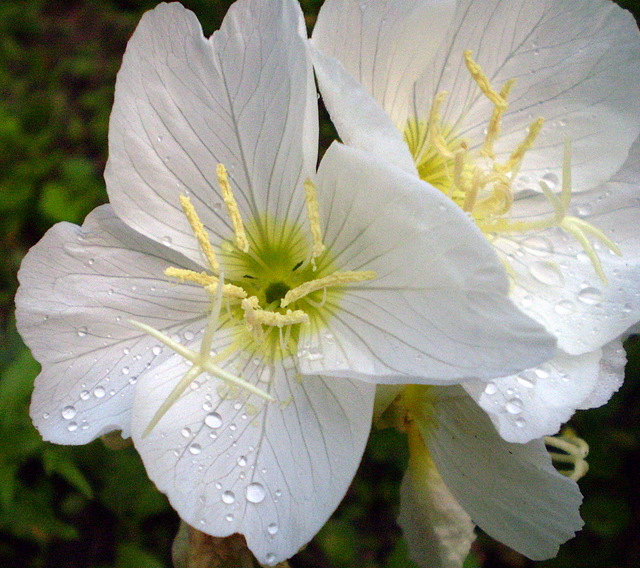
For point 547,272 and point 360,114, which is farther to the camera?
point 547,272

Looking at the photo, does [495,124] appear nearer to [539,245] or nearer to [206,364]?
[539,245]

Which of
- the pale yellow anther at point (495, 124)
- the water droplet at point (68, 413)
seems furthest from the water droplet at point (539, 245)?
the water droplet at point (68, 413)

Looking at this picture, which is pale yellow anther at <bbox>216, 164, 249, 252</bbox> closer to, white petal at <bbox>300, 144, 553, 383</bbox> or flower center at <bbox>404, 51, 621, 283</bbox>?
white petal at <bbox>300, 144, 553, 383</bbox>

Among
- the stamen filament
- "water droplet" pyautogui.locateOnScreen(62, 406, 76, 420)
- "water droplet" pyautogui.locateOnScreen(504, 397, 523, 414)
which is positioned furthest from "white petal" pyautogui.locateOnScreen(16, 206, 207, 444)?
"water droplet" pyautogui.locateOnScreen(504, 397, 523, 414)

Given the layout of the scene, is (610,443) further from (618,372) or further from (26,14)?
(26,14)

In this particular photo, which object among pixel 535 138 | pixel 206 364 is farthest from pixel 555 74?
pixel 206 364

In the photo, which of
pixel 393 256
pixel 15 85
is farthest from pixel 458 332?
pixel 15 85
